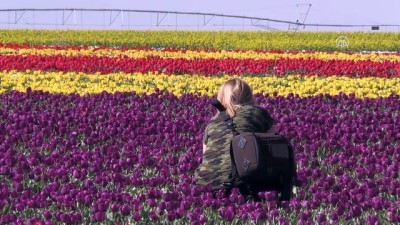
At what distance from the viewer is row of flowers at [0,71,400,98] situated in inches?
565

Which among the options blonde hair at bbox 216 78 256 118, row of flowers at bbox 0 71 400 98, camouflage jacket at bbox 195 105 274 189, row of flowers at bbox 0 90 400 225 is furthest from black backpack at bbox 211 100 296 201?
row of flowers at bbox 0 71 400 98

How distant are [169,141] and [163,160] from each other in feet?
3.09

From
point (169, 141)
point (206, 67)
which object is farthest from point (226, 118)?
point (206, 67)

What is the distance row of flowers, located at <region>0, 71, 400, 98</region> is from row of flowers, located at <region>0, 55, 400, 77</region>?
0.93 meters

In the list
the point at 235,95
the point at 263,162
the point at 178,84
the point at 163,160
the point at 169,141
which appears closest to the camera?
the point at 263,162

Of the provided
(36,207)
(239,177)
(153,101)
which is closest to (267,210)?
(239,177)

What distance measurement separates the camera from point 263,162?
6766 millimetres

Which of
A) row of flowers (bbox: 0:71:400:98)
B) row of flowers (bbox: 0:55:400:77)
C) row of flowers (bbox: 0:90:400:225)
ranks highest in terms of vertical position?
row of flowers (bbox: 0:55:400:77)

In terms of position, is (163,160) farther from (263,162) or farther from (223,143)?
(263,162)

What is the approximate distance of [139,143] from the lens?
9664 millimetres

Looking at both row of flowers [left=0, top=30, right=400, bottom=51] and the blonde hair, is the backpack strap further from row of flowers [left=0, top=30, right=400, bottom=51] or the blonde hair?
row of flowers [left=0, top=30, right=400, bottom=51]

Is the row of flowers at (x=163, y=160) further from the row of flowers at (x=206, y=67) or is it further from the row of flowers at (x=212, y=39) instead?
the row of flowers at (x=212, y=39)

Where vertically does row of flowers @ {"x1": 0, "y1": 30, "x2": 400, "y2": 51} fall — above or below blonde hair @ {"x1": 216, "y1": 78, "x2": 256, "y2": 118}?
above

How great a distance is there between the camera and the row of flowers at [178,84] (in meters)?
14.4
